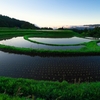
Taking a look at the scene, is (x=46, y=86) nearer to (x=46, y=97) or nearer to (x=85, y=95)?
(x=46, y=97)

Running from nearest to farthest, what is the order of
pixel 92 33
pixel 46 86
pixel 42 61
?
1. pixel 46 86
2. pixel 42 61
3. pixel 92 33

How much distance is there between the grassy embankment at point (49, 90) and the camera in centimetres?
708

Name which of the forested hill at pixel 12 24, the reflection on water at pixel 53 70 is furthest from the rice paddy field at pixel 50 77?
the forested hill at pixel 12 24

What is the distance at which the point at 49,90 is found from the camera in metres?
7.36

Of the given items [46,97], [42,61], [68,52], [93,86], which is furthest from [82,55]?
[46,97]

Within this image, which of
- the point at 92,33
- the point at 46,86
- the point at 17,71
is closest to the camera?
the point at 46,86

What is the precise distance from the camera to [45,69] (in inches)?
484

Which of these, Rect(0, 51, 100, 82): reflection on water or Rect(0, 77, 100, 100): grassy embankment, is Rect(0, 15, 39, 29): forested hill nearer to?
Rect(0, 51, 100, 82): reflection on water

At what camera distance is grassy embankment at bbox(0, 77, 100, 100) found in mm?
A: 7082

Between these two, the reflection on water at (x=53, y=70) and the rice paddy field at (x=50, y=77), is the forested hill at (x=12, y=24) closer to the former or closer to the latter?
the rice paddy field at (x=50, y=77)

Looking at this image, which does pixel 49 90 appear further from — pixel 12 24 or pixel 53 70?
pixel 12 24

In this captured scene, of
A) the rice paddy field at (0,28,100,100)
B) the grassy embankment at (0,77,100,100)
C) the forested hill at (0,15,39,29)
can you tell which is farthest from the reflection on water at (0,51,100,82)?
the forested hill at (0,15,39,29)

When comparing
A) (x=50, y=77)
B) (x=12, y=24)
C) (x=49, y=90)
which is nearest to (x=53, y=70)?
(x=50, y=77)

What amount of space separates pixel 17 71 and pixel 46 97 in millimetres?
5131
